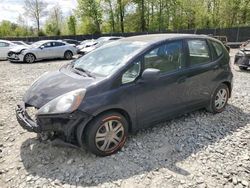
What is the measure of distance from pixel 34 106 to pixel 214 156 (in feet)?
8.51

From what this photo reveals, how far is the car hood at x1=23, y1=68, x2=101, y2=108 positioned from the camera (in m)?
3.45

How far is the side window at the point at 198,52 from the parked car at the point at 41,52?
476 inches

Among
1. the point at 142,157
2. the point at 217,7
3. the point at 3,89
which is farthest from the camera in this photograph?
the point at 217,7

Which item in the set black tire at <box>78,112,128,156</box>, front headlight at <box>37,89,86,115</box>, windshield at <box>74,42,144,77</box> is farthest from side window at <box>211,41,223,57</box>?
front headlight at <box>37,89,86,115</box>

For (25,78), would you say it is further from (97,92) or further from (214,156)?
(214,156)

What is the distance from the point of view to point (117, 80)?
3.51m

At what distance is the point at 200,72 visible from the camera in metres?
4.58

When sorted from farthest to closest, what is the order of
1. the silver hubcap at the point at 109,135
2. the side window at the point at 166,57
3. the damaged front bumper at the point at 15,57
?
A: 1. the damaged front bumper at the point at 15,57
2. the side window at the point at 166,57
3. the silver hubcap at the point at 109,135

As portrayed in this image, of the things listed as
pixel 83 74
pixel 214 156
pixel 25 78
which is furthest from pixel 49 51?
pixel 214 156

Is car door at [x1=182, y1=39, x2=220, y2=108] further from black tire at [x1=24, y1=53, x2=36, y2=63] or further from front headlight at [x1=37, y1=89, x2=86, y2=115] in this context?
black tire at [x1=24, y1=53, x2=36, y2=63]

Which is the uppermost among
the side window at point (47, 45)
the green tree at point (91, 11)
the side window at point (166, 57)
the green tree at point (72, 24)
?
the green tree at point (91, 11)

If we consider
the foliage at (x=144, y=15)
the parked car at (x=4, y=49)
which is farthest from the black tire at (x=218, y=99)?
the foliage at (x=144, y=15)

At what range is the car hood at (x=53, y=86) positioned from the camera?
3447 mm

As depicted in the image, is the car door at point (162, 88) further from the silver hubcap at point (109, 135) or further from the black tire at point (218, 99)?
the black tire at point (218, 99)
